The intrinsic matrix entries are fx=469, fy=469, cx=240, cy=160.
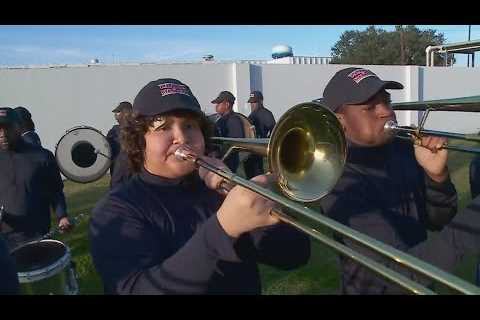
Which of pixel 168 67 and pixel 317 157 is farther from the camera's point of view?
pixel 168 67

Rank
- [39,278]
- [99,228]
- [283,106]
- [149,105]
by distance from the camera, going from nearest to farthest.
Answer: [99,228], [149,105], [39,278], [283,106]

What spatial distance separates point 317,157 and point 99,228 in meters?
0.86

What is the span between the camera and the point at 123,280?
1.42m

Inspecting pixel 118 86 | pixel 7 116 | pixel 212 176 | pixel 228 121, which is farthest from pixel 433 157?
pixel 118 86

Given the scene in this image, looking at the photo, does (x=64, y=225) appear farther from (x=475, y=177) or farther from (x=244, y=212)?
(x=475, y=177)

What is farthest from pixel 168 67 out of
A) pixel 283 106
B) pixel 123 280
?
pixel 123 280

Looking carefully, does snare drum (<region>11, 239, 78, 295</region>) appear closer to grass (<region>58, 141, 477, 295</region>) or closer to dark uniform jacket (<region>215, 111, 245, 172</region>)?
grass (<region>58, 141, 477, 295</region>)

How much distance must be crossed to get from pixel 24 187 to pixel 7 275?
2.52m

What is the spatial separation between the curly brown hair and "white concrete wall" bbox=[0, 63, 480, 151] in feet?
30.8

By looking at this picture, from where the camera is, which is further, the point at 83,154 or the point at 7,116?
the point at 83,154

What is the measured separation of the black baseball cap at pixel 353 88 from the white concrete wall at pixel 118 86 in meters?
9.05

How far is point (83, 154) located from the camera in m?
5.82

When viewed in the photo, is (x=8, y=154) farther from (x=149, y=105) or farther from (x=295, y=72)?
(x=295, y=72)
